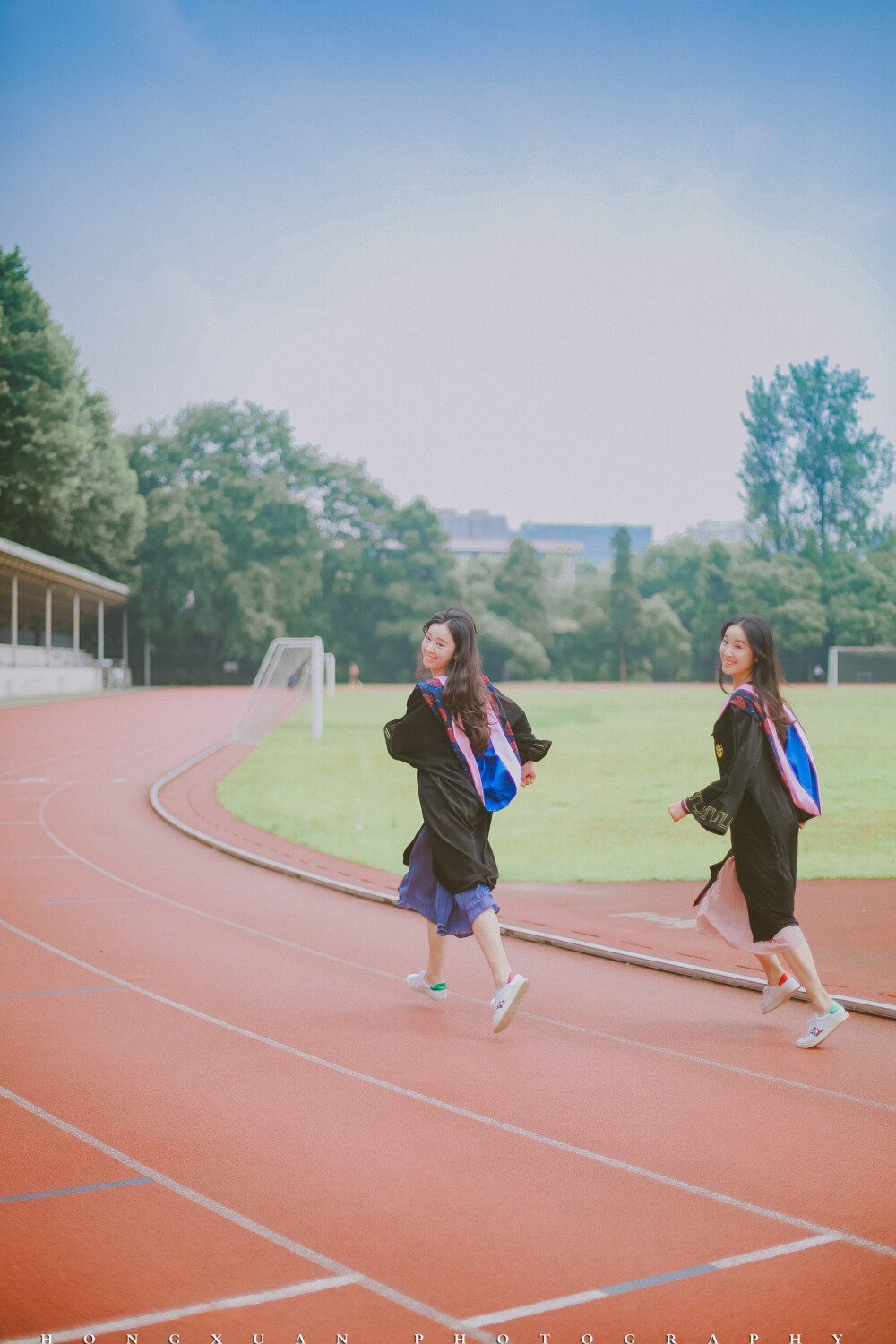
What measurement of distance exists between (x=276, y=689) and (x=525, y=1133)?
1074 inches

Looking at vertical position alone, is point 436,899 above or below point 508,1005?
above

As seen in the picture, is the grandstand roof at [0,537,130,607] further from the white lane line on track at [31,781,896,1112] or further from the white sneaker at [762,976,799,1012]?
the white sneaker at [762,976,799,1012]

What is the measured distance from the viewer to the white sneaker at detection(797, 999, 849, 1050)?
5848 millimetres

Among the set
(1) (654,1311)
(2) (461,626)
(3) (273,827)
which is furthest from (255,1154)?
(3) (273,827)

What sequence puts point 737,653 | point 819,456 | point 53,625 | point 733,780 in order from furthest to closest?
point 53,625, point 819,456, point 737,653, point 733,780

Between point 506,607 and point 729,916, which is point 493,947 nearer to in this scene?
point 729,916

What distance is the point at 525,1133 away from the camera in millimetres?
4656

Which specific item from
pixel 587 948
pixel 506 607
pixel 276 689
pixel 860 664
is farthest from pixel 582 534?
pixel 587 948

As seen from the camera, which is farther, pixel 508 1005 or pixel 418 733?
pixel 418 733

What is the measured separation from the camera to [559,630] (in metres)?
70.8

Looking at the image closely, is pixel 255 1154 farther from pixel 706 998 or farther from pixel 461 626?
pixel 706 998

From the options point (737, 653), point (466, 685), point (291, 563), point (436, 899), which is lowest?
point (436, 899)

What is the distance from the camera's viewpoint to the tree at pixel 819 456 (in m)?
33.2

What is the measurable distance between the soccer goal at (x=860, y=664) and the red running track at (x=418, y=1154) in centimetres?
4194
